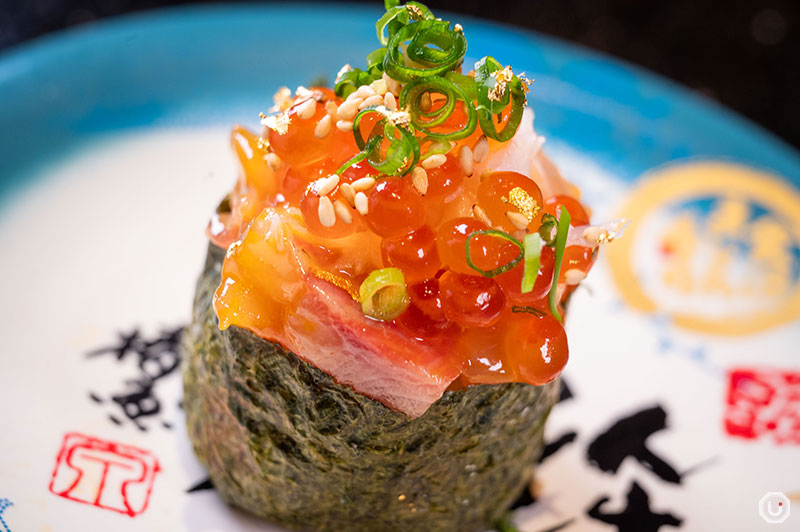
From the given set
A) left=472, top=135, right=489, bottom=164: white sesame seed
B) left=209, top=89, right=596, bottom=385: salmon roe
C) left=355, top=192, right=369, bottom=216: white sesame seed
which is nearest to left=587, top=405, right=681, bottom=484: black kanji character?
left=209, top=89, right=596, bottom=385: salmon roe

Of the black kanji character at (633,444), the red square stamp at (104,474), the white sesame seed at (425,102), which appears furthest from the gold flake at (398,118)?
the black kanji character at (633,444)

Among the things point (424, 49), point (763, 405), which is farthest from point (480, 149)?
point (763, 405)

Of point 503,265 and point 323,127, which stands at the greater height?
point 323,127

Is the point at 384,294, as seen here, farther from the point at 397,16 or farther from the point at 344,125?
the point at 397,16

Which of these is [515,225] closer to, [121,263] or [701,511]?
[701,511]

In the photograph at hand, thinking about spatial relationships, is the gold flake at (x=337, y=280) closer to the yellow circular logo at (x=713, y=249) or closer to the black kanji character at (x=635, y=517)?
the black kanji character at (x=635, y=517)

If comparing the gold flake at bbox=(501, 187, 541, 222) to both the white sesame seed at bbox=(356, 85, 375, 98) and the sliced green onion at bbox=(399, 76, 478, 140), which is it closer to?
the sliced green onion at bbox=(399, 76, 478, 140)
